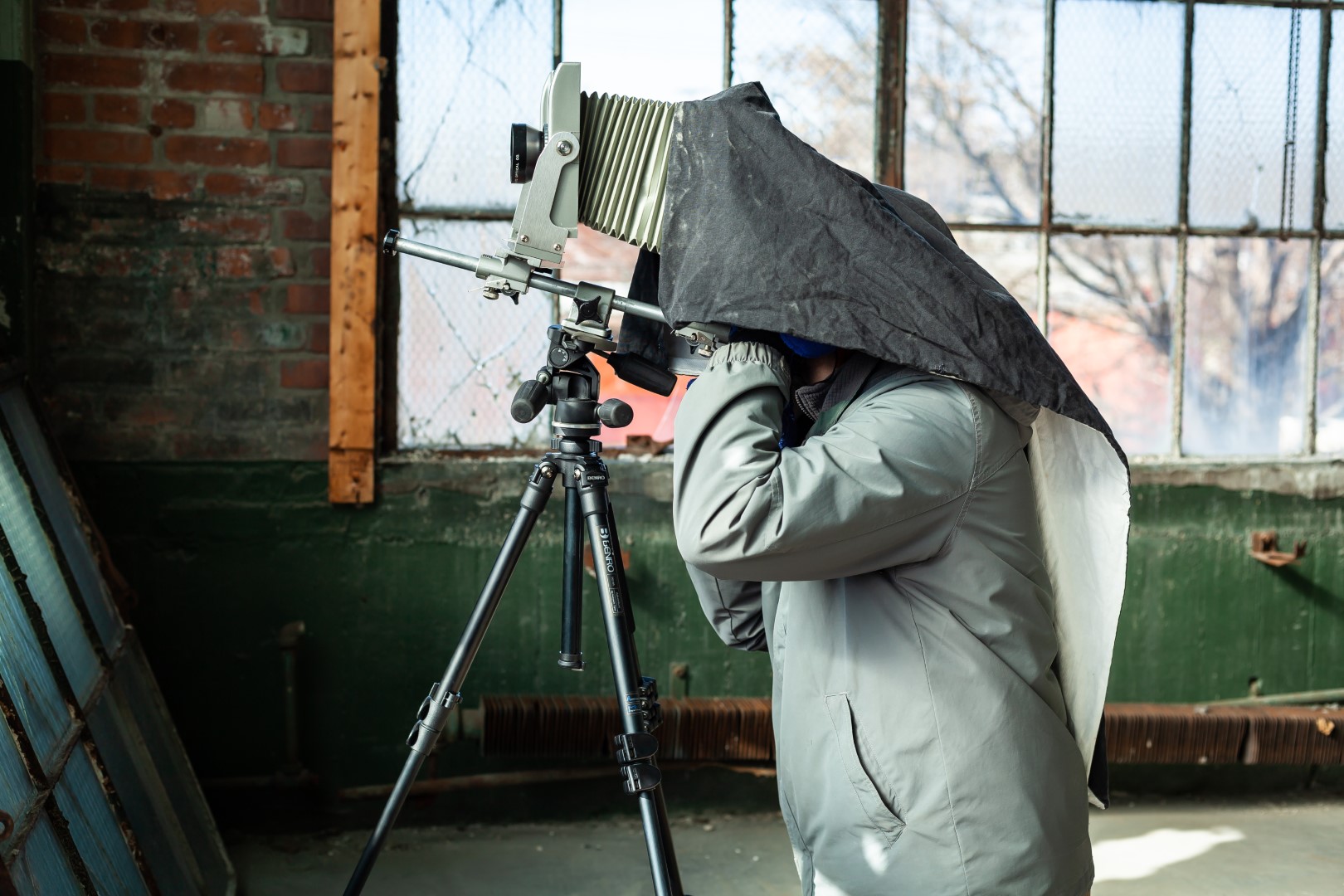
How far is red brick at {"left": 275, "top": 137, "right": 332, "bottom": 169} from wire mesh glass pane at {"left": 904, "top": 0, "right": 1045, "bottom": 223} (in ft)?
4.92

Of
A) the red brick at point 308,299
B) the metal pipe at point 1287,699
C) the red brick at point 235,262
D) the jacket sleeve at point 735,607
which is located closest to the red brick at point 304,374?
the red brick at point 308,299

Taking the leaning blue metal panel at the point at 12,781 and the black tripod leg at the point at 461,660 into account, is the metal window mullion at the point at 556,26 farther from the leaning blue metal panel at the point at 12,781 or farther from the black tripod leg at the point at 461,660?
the leaning blue metal panel at the point at 12,781

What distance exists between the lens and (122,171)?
9.10ft

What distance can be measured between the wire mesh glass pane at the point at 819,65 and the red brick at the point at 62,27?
154cm

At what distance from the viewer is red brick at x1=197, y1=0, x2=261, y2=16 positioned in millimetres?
2777

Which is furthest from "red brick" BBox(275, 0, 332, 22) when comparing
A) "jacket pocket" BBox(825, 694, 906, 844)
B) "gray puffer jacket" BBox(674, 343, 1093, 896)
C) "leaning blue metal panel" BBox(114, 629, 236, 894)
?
"jacket pocket" BBox(825, 694, 906, 844)

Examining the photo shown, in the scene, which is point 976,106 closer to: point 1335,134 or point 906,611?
point 1335,134

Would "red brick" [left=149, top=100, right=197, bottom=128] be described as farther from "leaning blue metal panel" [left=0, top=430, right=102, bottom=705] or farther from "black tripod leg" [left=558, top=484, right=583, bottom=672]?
"black tripod leg" [left=558, top=484, right=583, bottom=672]

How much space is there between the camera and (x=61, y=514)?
251cm

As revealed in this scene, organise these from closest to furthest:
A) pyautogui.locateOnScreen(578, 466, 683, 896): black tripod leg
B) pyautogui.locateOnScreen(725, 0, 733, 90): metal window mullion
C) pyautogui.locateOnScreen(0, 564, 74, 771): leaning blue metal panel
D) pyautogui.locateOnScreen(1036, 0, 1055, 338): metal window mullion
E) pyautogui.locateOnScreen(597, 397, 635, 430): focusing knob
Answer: pyautogui.locateOnScreen(0, 564, 74, 771): leaning blue metal panel, pyautogui.locateOnScreen(597, 397, 635, 430): focusing knob, pyautogui.locateOnScreen(578, 466, 683, 896): black tripod leg, pyautogui.locateOnScreen(725, 0, 733, 90): metal window mullion, pyautogui.locateOnScreen(1036, 0, 1055, 338): metal window mullion

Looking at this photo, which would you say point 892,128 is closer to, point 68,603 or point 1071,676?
point 1071,676

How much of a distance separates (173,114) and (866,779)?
2.32 metres

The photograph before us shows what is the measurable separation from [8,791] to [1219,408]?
9.97ft

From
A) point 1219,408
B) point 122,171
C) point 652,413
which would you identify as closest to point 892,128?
point 652,413
